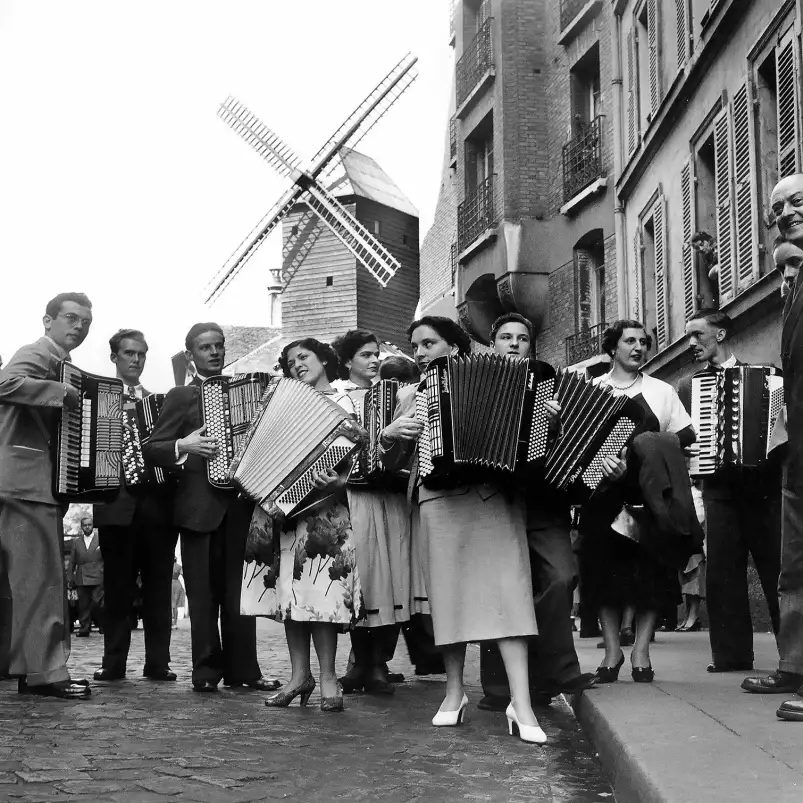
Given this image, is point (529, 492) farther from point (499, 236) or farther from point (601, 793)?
point (499, 236)

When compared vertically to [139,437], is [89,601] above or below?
below

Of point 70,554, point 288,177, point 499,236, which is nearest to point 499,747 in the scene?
point 70,554

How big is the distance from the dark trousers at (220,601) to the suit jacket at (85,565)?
1169 centimetres

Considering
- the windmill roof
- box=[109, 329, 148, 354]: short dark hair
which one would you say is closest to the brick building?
box=[109, 329, 148, 354]: short dark hair

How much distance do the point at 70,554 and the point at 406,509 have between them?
13.1 m

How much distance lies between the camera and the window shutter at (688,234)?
15.8m

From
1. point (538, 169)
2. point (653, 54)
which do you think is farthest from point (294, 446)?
point (538, 169)

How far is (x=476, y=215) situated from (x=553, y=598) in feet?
67.9

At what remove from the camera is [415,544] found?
782cm

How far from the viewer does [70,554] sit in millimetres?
19828

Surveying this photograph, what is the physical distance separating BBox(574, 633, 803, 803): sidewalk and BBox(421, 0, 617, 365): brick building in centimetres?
1485

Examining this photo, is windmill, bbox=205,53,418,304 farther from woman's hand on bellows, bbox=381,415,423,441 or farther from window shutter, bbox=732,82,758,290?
woman's hand on bellows, bbox=381,415,423,441

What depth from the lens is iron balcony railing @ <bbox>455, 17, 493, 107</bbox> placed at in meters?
25.3

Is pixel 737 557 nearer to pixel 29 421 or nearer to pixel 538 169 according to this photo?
pixel 29 421
